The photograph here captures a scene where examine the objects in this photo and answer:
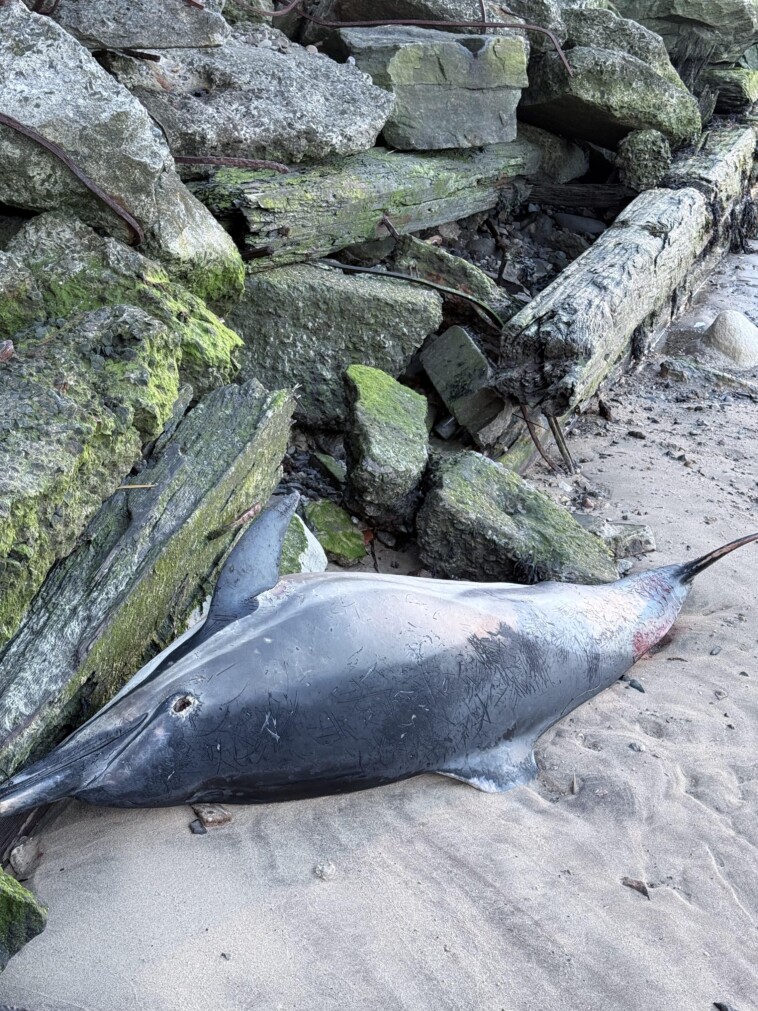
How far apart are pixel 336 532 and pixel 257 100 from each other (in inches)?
84.9

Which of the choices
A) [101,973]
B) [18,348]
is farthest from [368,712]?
[18,348]

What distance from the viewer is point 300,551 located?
3.45 meters

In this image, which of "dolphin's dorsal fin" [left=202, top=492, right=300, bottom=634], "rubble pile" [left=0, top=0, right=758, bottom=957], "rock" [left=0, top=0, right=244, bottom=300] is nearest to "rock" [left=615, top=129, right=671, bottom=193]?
"rubble pile" [left=0, top=0, right=758, bottom=957]

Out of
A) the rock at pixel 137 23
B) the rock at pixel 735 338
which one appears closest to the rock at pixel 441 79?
the rock at pixel 137 23

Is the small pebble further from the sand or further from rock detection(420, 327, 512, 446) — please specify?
rock detection(420, 327, 512, 446)

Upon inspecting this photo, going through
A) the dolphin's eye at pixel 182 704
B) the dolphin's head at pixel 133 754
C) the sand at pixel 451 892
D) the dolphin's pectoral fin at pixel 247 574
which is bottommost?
the sand at pixel 451 892

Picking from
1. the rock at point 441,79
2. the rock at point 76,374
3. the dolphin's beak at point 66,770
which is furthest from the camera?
the rock at point 441,79

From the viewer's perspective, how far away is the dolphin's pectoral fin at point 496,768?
9.34 feet

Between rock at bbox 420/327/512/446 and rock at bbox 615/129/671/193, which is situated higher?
rock at bbox 615/129/671/193

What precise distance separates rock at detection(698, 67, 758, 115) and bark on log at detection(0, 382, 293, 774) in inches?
243

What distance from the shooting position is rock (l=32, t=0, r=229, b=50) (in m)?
3.72

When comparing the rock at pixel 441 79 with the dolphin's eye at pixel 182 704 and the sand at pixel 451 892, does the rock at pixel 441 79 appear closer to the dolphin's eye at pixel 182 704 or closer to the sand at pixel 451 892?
the sand at pixel 451 892

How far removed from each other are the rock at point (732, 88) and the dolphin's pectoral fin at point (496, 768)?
678 centimetres

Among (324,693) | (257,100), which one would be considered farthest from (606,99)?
(324,693)
